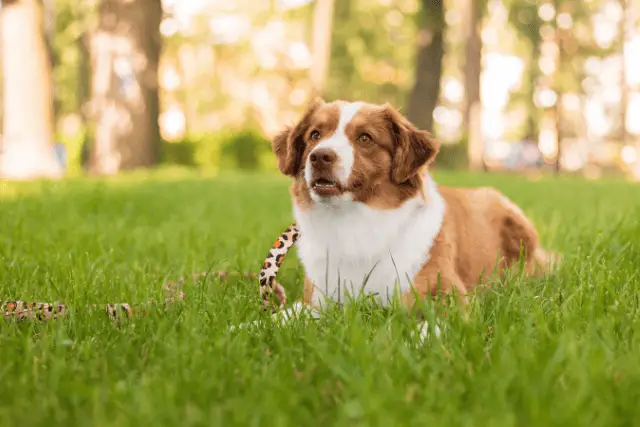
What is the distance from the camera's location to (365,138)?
371cm

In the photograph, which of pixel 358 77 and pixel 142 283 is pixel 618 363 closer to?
pixel 142 283

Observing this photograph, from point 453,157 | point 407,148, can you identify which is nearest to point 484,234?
point 407,148

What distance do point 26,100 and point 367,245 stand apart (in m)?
13.3

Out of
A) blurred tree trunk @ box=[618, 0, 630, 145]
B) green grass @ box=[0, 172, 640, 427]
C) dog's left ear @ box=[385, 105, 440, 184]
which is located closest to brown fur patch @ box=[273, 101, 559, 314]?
dog's left ear @ box=[385, 105, 440, 184]

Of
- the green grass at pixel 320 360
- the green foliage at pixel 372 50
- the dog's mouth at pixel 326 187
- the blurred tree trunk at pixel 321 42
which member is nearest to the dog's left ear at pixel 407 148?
the dog's mouth at pixel 326 187

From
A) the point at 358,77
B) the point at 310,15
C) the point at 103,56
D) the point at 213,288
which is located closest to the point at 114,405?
the point at 213,288

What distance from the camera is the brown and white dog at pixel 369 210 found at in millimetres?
3578

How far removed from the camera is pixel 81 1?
29969 millimetres

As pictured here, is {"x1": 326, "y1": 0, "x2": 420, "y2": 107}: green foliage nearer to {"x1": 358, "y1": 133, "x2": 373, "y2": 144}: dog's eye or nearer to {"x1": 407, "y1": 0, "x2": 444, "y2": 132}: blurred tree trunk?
{"x1": 407, "y1": 0, "x2": 444, "y2": 132}: blurred tree trunk

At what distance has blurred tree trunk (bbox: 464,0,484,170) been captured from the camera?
23359mm

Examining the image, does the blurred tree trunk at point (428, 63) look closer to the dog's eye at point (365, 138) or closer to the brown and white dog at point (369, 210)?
the brown and white dog at point (369, 210)

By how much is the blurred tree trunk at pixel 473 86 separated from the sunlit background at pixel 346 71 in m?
0.05

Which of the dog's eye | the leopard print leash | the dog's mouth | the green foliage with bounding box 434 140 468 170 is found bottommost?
the green foliage with bounding box 434 140 468 170

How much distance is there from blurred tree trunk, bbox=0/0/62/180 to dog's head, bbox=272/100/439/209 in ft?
39.9
